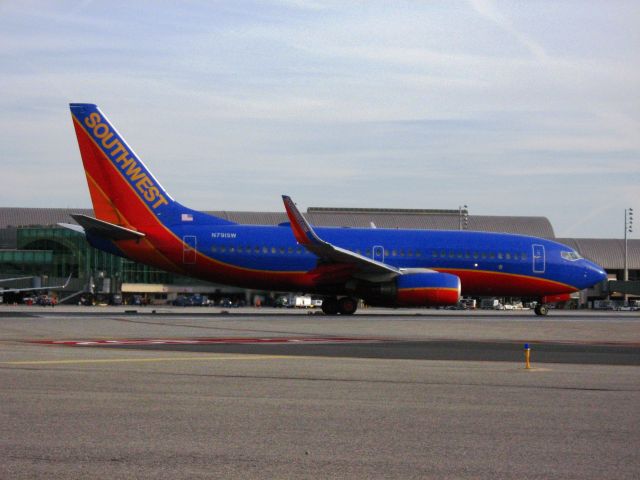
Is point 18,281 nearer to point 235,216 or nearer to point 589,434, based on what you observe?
point 235,216

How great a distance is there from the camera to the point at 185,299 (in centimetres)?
7794

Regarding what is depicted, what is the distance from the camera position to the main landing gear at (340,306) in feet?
148

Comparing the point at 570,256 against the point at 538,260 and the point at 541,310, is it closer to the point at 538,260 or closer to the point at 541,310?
the point at 538,260

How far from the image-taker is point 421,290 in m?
42.1

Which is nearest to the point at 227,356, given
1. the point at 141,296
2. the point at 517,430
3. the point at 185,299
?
the point at 517,430

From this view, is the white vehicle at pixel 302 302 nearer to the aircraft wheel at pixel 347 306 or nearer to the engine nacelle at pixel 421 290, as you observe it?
the aircraft wheel at pixel 347 306

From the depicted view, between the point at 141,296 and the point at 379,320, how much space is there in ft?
158

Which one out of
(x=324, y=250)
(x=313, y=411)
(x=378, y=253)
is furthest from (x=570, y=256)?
(x=313, y=411)

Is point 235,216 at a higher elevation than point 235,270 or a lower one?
higher

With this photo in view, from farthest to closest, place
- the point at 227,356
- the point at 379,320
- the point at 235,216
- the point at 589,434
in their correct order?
the point at 235,216, the point at 379,320, the point at 227,356, the point at 589,434

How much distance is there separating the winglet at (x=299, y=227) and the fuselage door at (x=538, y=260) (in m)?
12.2

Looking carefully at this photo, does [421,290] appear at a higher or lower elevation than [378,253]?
lower

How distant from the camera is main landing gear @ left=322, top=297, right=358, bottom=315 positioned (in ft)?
148

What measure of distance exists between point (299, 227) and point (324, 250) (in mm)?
1604
